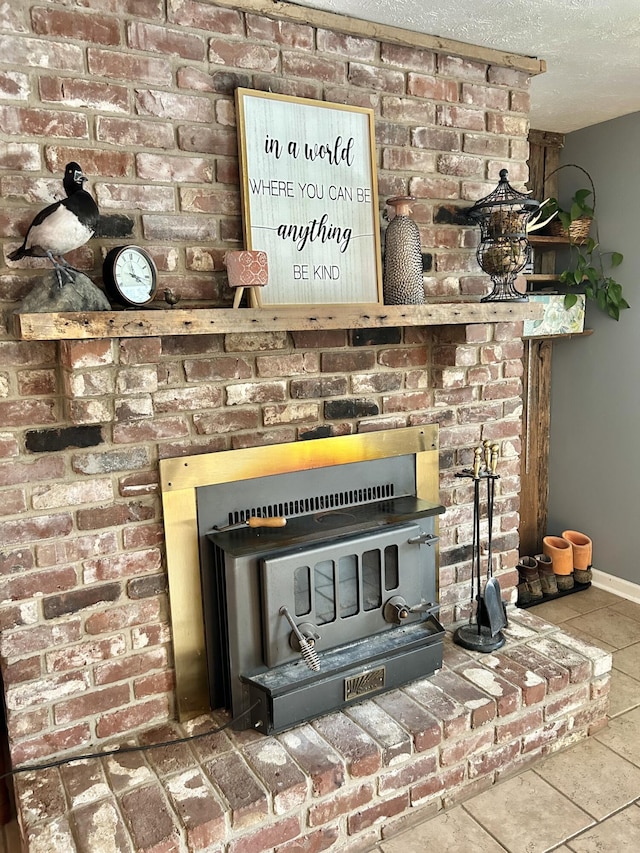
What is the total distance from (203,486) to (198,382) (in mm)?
285

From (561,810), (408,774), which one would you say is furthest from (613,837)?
(408,774)

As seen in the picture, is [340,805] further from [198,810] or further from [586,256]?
[586,256]

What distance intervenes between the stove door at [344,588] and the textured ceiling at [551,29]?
4.77 feet

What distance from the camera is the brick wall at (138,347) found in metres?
1.55

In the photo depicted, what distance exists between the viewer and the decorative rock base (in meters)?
1.52

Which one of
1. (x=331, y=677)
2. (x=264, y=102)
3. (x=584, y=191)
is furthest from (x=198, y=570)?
(x=584, y=191)

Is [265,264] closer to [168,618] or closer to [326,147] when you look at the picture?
[326,147]

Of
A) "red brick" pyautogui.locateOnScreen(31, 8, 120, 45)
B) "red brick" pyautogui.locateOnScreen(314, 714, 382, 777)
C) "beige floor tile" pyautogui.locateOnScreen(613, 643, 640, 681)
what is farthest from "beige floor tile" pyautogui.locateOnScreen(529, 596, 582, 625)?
Result: "red brick" pyautogui.locateOnScreen(31, 8, 120, 45)

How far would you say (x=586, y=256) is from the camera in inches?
125

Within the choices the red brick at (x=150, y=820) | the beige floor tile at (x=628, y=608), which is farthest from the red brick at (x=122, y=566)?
the beige floor tile at (x=628, y=608)

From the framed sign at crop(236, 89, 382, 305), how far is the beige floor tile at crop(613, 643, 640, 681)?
1.76 meters

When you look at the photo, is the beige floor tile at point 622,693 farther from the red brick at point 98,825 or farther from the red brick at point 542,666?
the red brick at point 98,825

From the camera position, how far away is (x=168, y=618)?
71.8 inches

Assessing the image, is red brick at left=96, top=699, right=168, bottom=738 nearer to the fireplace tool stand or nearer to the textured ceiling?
the fireplace tool stand
